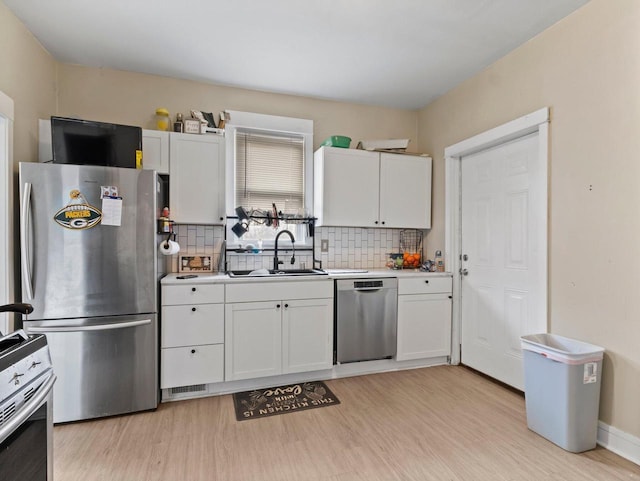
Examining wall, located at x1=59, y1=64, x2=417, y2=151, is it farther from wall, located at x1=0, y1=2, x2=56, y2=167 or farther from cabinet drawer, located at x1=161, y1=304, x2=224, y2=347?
cabinet drawer, located at x1=161, y1=304, x2=224, y2=347

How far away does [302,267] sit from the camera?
3.40 m

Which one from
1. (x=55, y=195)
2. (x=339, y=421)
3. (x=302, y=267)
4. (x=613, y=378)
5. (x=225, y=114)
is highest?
(x=225, y=114)

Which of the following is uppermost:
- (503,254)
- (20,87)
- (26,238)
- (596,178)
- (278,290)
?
(20,87)

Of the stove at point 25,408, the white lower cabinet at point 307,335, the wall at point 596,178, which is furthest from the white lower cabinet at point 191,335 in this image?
the wall at point 596,178

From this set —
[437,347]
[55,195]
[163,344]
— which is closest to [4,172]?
[55,195]

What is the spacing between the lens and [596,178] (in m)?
2.03

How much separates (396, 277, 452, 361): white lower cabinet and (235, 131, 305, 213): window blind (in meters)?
1.37

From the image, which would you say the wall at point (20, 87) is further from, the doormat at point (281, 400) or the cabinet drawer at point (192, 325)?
the doormat at point (281, 400)

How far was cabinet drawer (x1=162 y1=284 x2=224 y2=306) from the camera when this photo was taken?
2.44 m

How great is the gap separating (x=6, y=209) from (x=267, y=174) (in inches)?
76.7

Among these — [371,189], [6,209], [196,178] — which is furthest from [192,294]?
[371,189]

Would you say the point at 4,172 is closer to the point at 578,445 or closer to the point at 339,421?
the point at 339,421

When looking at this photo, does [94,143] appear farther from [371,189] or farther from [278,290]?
[371,189]

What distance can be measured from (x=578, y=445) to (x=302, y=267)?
7.89 feet
